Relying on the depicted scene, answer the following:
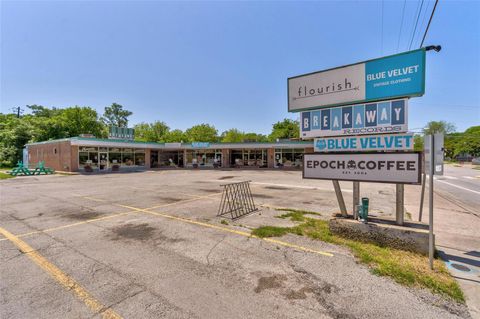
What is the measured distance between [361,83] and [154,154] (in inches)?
1378

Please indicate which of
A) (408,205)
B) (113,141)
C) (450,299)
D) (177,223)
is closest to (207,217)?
(177,223)

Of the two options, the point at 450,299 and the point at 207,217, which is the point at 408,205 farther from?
the point at 207,217

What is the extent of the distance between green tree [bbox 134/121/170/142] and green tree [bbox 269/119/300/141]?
108 ft

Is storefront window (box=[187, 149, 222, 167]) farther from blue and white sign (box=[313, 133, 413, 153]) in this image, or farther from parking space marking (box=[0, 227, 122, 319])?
parking space marking (box=[0, 227, 122, 319])

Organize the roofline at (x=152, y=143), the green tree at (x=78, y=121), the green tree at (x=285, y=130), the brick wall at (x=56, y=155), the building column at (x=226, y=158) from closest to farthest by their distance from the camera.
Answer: the roofline at (x=152, y=143) < the brick wall at (x=56, y=155) < the building column at (x=226, y=158) < the green tree at (x=78, y=121) < the green tree at (x=285, y=130)

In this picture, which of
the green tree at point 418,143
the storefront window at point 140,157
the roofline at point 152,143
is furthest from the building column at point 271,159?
the storefront window at point 140,157

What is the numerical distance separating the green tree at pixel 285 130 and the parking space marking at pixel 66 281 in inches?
2409

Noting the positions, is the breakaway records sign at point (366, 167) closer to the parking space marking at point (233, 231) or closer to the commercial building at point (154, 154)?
the parking space marking at point (233, 231)

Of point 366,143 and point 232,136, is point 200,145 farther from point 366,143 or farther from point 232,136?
point 232,136

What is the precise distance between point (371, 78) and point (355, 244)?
390cm

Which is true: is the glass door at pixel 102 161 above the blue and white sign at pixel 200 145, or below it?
below

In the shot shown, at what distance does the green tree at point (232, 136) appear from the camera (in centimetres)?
7341

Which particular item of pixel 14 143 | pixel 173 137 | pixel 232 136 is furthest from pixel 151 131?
pixel 14 143

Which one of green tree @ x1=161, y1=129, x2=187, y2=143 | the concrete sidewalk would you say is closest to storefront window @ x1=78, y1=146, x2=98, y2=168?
the concrete sidewalk
